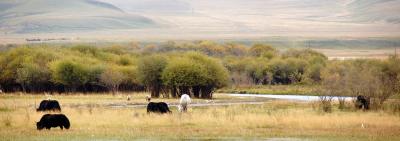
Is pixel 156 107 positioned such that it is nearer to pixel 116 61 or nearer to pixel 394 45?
pixel 116 61

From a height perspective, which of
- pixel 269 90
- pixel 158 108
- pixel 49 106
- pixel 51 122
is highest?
pixel 49 106

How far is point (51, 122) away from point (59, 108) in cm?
1037

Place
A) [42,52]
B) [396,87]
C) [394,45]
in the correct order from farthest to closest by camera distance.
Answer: [394,45] < [42,52] < [396,87]

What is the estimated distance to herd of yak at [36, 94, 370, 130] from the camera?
33.1 m

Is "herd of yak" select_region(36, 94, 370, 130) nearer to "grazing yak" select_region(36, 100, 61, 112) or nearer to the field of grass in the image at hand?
"grazing yak" select_region(36, 100, 61, 112)

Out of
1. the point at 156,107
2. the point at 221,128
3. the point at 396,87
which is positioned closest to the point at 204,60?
the point at 396,87

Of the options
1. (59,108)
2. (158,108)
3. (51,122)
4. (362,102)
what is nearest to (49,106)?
(59,108)

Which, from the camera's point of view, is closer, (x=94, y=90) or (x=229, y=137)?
(x=229, y=137)

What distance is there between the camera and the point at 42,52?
8906 cm

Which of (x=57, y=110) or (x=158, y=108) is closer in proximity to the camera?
(x=158, y=108)

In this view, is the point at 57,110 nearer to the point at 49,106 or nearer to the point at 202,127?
the point at 49,106

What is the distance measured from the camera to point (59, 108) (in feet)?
143

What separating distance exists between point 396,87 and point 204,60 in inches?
1099

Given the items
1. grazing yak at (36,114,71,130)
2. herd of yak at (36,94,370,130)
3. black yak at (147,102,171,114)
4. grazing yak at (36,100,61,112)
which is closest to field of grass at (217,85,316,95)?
herd of yak at (36,94,370,130)
